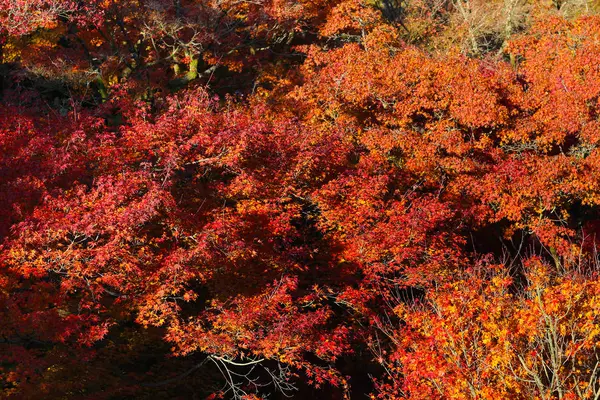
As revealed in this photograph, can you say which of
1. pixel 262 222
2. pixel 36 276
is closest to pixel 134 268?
pixel 36 276

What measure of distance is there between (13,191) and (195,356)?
832cm

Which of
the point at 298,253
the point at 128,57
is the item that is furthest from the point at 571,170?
the point at 128,57

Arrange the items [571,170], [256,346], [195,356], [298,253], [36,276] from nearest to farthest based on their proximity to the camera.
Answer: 1. [36,276]
2. [256,346]
3. [298,253]
4. [195,356]
5. [571,170]

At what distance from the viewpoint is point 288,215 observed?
728 inches

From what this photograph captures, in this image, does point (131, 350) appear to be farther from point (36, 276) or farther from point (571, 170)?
point (571, 170)

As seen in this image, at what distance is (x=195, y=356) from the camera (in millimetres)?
20672

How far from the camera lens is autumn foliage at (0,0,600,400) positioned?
13727 mm

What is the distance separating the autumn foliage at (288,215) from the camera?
45.0ft

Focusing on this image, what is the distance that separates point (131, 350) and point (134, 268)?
4.19 metres

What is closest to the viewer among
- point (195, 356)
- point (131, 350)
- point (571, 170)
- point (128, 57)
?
point (131, 350)

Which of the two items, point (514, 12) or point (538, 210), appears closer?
point (538, 210)

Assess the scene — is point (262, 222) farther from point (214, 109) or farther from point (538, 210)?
point (538, 210)

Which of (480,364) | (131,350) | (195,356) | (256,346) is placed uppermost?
(480,364)

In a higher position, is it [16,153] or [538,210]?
[16,153]
